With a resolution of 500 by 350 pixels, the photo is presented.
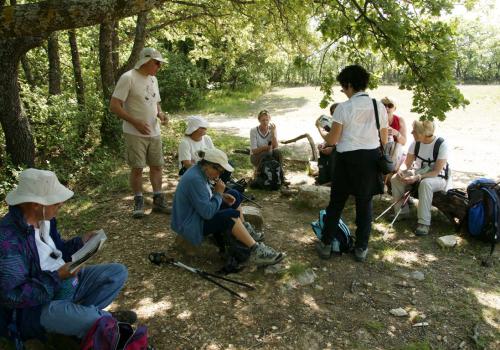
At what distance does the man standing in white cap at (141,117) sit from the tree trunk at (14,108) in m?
1.53

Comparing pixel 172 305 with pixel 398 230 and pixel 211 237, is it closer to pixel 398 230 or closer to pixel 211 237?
pixel 211 237

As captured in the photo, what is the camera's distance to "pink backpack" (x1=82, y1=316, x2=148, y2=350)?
2363 millimetres

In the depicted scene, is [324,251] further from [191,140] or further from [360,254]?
[191,140]

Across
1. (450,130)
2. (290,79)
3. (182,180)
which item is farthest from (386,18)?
(290,79)

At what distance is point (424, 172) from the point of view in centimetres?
535

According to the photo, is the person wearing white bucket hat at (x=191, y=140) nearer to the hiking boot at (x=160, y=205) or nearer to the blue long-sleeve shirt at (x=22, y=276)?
the hiking boot at (x=160, y=205)

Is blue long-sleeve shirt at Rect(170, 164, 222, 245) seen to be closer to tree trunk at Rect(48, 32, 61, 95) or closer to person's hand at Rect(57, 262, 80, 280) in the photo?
person's hand at Rect(57, 262, 80, 280)

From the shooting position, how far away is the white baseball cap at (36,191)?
2.34 m

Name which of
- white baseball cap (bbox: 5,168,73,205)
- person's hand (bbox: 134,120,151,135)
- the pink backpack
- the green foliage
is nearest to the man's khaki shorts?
person's hand (bbox: 134,120,151,135)

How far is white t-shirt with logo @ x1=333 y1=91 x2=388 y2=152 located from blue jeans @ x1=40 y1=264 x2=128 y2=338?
2532 mm

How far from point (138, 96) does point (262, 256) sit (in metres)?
2.58

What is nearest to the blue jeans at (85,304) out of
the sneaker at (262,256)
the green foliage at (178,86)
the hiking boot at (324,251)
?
the sneaker at (262,256)

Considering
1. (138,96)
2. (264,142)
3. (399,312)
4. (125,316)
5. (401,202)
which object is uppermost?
(138,96)

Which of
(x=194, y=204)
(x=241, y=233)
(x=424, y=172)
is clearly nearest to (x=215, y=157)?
(x=194, y=204)
